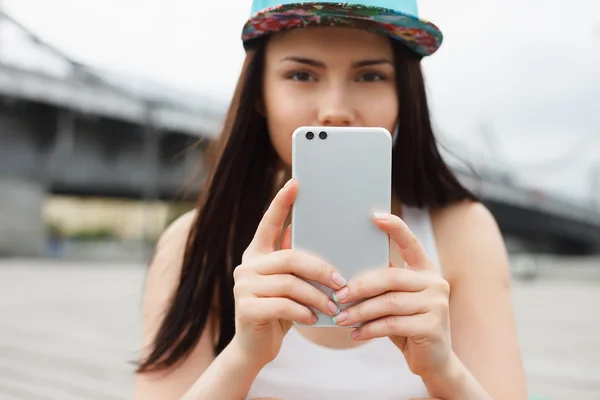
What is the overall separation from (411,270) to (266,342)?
0.33 meters

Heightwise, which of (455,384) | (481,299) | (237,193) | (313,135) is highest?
(237,193)

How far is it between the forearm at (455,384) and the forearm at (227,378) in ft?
1.23

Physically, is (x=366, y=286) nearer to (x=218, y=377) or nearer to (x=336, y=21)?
(x=218, y=377)

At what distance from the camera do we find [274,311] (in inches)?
48.4

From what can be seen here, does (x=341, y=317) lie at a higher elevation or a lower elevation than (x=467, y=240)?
lower

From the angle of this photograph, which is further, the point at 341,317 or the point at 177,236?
the point at 177,236

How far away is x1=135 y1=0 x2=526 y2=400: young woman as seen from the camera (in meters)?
1.26

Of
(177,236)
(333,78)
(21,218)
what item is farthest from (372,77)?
(21,218)

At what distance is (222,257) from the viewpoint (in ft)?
6.28

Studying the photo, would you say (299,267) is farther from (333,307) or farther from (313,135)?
(313,135)

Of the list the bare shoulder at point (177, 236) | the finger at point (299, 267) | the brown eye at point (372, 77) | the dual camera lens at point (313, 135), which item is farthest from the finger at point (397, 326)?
the bare shoulder at point (177, 236)

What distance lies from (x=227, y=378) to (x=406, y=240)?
49 centimetres

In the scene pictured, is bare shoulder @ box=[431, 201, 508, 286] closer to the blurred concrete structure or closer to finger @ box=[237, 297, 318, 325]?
finger @ box=[237, 297, 318, 325]

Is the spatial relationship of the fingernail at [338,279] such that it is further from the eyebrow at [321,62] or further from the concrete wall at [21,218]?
the concrete wall at [21,218]
